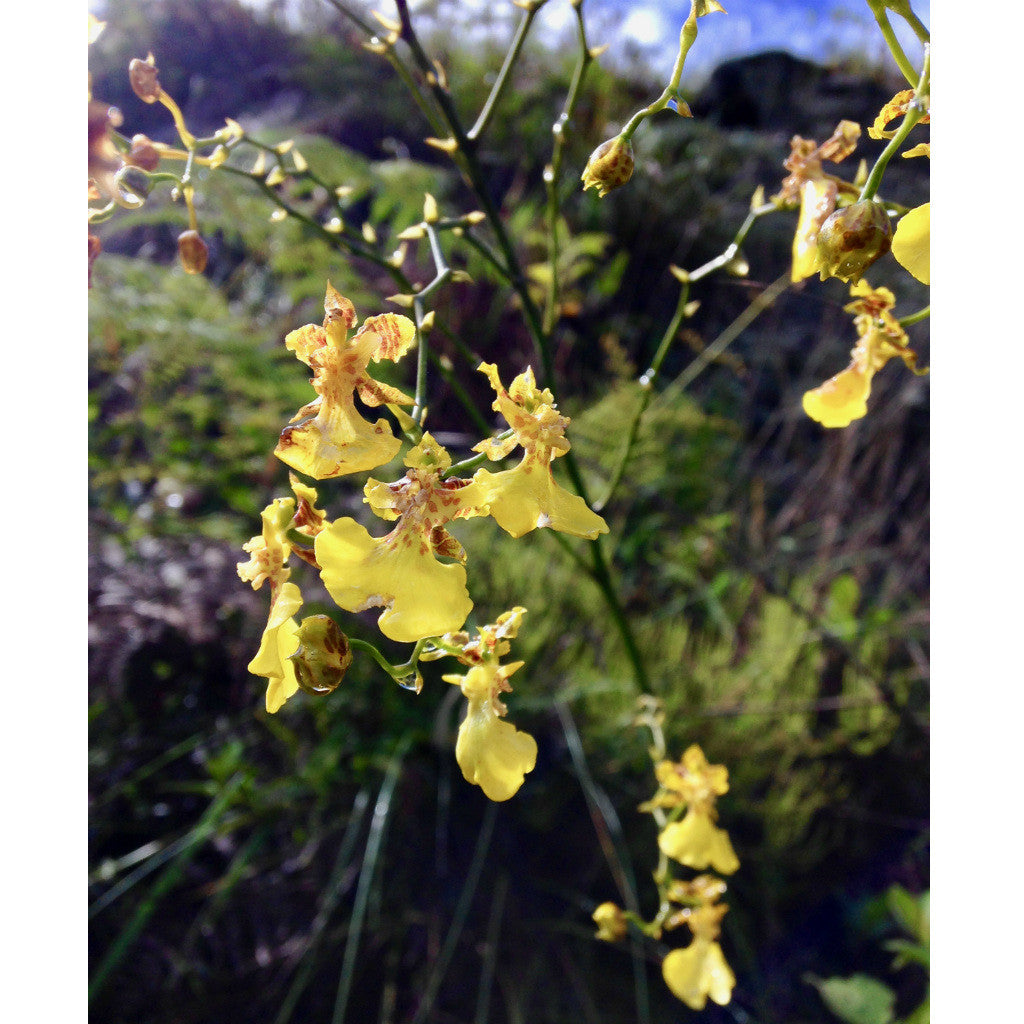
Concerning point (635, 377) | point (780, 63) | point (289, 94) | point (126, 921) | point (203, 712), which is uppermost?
point (289, 94)

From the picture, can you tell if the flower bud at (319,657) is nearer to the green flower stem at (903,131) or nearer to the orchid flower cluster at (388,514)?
the orchid flower cluster at (388,514)

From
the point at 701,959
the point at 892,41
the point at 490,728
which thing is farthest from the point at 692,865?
the point at 892,41

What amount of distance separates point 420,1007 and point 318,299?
94 cm

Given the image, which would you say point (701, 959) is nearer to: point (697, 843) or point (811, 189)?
point (697, 843)

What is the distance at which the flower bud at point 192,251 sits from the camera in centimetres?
45

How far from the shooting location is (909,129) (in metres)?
0.28

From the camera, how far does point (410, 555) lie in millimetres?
294

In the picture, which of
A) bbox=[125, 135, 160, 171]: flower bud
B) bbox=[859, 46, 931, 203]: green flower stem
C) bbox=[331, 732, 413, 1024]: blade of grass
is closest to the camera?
bbox=[859, 46, 931, 203]: green flower stem

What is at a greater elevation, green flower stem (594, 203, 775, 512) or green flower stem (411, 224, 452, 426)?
green flower stem (594, 203, 775, 512)

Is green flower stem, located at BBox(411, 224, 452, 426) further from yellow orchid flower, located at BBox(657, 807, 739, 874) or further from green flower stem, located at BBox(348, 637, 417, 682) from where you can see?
yellow orchid flower, located at BBox(657, 807, 739, 874)

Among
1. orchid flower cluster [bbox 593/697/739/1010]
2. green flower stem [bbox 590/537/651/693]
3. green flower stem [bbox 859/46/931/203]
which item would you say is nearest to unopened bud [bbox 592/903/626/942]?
orchid flower cluster [bbox 593/697/739/1010]

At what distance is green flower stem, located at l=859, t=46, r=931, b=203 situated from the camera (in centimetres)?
27
